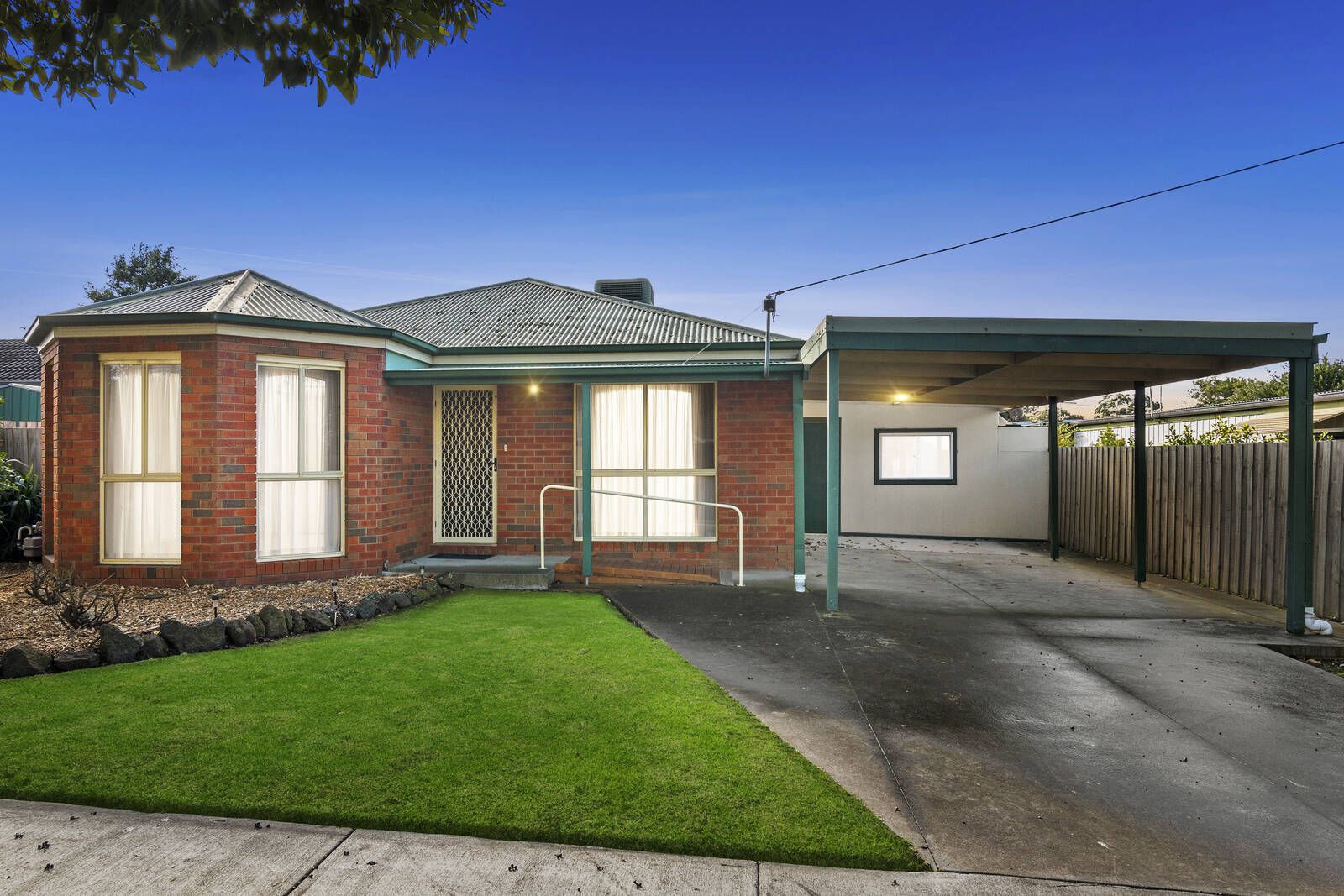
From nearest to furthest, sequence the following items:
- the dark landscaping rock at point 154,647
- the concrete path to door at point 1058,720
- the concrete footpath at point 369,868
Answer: the concrete footpath at point 369,868
the concrete path to door at point 1058,720
the dark landscaping rock at point 154,647

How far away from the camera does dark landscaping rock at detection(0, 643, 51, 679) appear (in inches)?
180

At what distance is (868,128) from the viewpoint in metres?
14.1

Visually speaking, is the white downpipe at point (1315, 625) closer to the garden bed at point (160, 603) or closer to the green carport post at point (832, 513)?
the green carport post at point (832, 513)

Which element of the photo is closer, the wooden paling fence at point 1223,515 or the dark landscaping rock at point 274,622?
the dark landscaping rock at point 274,622

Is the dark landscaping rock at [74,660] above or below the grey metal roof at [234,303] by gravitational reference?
below

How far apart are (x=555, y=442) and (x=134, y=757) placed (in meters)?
6.28

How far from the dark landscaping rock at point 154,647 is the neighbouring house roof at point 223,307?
352 centimetres

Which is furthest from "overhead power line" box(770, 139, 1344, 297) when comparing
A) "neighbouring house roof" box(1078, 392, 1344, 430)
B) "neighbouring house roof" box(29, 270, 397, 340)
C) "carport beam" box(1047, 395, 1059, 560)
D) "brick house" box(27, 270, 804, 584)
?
"neighbouring house roof" box(1078, 392, 1344, 430)

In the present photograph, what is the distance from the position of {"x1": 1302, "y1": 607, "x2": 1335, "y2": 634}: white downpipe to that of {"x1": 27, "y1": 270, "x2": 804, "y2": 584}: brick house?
4.83m

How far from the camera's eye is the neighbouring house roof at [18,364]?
24625 mm

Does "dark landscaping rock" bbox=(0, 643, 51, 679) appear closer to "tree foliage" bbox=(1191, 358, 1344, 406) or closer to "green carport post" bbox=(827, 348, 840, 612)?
"green carport post" bbox=(827, 348, 840, 612)

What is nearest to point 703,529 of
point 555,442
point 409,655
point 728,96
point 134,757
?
point 555,442

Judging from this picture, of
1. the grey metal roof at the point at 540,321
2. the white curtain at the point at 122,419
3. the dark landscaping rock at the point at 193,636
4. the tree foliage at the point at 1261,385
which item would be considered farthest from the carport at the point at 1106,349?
the tree foliage at the point at 1261,385

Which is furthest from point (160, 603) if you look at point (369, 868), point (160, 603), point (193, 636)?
point (369, 868)
